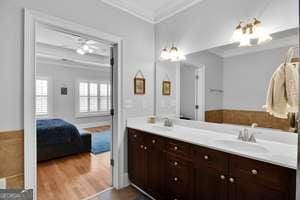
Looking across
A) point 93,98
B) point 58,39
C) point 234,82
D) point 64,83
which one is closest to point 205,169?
point 234,82

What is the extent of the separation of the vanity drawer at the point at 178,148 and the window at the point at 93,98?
557cm

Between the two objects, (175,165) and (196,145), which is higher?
(196,145)

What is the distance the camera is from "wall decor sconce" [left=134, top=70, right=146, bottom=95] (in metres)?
2.67

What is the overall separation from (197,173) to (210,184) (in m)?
0.15

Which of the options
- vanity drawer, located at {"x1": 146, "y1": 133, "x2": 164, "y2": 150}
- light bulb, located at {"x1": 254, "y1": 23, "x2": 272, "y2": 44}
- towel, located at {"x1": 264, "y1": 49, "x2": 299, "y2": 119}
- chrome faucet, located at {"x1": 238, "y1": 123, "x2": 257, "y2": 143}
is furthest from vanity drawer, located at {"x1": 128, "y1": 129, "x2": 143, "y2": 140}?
light bulb, located at {"x1": 254, "y1": 23, "x2": 272, "y2": 44}

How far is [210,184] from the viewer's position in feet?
4.95

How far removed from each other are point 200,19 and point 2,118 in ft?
8.38

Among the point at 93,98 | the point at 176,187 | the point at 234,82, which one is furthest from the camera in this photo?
the point at 93,98

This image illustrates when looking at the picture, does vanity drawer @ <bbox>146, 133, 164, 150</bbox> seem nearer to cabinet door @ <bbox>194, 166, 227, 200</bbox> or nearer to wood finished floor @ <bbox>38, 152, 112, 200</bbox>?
cabinet door @ <bbox>194, 166, 227, 200</bbox>

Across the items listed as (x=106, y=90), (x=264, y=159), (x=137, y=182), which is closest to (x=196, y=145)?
(x=264, y=159)

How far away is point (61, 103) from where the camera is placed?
6.12 meters

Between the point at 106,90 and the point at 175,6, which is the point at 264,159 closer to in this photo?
the point at 175,6

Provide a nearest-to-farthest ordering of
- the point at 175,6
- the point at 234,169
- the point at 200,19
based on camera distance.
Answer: the point at 234,169 < the point at 200,19 < the point at 175,6

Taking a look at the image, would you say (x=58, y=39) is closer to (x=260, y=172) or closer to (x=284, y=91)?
(x=284, y=91)
